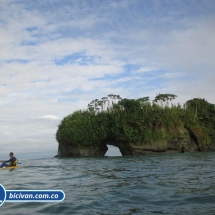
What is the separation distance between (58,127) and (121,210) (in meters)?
35.8

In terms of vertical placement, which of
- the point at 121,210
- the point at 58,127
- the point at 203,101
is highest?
the point at 203,101

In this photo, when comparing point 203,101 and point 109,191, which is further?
point 203,101

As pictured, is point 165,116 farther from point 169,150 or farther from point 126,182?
point 126,182

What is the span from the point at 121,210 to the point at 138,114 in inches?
1249

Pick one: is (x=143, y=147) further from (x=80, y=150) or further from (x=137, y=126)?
(x=80, y=150)

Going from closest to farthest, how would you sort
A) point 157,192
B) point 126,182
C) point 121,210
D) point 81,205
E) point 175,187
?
point 121,210 → point 81,205 → point 157,192 → point 175,187 → point 126,182

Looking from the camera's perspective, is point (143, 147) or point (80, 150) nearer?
point (143, 147)

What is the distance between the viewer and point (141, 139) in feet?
120

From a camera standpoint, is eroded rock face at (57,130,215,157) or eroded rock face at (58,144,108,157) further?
eroded rock face at (58,144,108,157)

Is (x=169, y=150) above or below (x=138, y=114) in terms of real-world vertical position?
below

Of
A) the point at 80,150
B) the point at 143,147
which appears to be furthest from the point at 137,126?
the point at 80,150

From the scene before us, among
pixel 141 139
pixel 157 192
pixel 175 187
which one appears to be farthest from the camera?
pixel 141 139

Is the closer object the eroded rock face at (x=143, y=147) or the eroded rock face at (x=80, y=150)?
the eroded rock face at (x=143, y=147)

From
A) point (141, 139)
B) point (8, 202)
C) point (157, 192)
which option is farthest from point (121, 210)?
point (141, 139)
